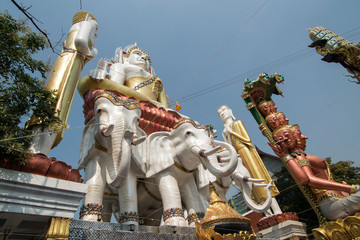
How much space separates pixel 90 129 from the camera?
5.28 meters

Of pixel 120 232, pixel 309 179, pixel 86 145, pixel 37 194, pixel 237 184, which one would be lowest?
pixel 120 232

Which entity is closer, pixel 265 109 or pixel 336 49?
pixel 336 49

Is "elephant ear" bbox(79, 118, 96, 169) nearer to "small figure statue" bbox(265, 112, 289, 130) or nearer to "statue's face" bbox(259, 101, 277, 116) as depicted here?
"small figure statue" bbox(265, 112, 289, 130)

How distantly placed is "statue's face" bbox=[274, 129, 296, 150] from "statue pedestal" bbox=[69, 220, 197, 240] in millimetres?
5711

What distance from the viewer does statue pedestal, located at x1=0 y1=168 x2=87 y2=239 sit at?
215cm

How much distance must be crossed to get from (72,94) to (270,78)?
792 centimetres

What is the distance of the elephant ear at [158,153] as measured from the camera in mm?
4973

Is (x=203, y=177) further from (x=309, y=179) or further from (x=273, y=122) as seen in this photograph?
(x=273, y=122)

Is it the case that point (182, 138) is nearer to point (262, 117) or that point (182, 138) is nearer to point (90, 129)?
point (90, 129)

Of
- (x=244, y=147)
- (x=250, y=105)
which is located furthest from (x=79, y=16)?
(x=250, y=105)

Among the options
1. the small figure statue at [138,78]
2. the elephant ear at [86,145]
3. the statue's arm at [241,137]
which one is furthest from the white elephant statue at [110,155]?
the statue's arm at [241,137]

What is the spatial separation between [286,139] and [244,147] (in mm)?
1361

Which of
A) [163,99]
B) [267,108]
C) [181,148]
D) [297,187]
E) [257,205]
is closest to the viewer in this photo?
[257,205]

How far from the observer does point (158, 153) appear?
5.14 m
